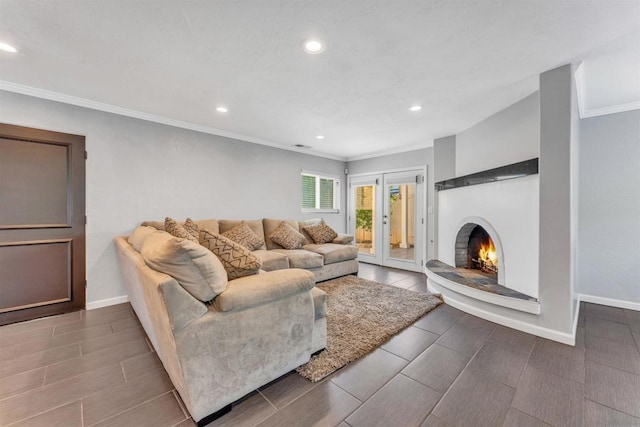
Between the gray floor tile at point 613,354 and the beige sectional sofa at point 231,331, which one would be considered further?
the gray floor tile at point 613,354

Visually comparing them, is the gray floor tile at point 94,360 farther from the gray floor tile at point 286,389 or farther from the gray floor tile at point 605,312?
the gray floor tile at point 605,312

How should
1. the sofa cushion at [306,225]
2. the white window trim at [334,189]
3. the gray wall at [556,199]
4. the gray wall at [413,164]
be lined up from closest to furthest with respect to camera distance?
the gray wall at [556,199], the gray wall at [413,164], the sofa cushion at [306,225], the white window trim at [334,189]

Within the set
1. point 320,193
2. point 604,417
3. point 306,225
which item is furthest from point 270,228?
point 604,417

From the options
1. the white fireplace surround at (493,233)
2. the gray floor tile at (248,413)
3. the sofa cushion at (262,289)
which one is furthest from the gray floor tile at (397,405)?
the white fireplace surround at (493,233)

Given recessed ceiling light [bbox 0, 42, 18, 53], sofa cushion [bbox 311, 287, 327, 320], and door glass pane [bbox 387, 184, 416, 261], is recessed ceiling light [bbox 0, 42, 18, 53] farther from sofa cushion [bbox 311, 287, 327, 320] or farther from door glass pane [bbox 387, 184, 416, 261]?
door glass pane [bbox 387, 184, 416, 261]

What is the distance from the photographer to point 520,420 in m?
1.41

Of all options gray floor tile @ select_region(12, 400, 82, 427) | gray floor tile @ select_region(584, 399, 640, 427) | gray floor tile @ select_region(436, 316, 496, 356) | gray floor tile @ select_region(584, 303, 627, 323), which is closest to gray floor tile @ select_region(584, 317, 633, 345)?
gray floor tile @ select_region(584, 303, 627, 323)

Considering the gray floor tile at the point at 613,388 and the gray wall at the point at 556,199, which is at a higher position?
the gray wall at the point at 556,199

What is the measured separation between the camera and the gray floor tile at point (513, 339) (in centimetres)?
216

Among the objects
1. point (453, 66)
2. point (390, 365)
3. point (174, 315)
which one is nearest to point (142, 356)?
point (174, 315)

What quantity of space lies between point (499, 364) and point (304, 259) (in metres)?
2.48

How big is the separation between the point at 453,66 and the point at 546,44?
627 millimetres

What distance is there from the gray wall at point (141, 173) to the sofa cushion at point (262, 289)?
97.8 inches

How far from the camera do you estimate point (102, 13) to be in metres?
1.62
